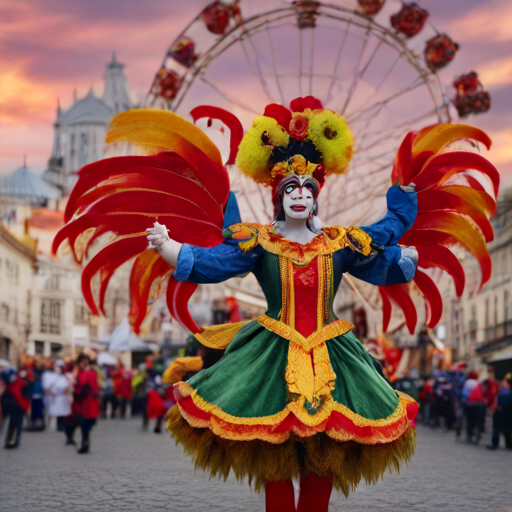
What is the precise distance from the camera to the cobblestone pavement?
7.60 meters

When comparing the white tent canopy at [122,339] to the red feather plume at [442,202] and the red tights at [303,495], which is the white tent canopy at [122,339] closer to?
the red feather plume at [442,202]

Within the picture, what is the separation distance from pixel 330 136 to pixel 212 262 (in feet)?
3.58

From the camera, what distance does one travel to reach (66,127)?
180 feet

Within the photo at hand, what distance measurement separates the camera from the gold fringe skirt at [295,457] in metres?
4.82

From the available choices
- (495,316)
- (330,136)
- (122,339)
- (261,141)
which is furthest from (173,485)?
(122,339)

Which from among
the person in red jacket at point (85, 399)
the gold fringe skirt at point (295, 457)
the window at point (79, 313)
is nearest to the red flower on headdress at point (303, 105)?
the gold fringe skirt at point (295, 457)

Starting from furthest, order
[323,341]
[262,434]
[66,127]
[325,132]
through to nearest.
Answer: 1. [66,127]
2. [325,132]
3. [323,341]
4. [262,434]

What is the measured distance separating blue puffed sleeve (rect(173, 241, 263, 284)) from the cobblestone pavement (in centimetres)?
268

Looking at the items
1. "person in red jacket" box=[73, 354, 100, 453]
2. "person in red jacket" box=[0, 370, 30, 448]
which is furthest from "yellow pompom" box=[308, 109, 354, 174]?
"person in red jacket" box=[0, 370, 30, 448]

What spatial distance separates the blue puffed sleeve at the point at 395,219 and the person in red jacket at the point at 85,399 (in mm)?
8373

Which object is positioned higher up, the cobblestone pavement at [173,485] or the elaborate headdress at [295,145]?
the elaborate headdress at [295,145]

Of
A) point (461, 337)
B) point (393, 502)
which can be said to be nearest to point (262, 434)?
point (393, 502)

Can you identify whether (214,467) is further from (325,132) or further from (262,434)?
(325,132)

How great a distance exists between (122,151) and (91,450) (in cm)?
851
